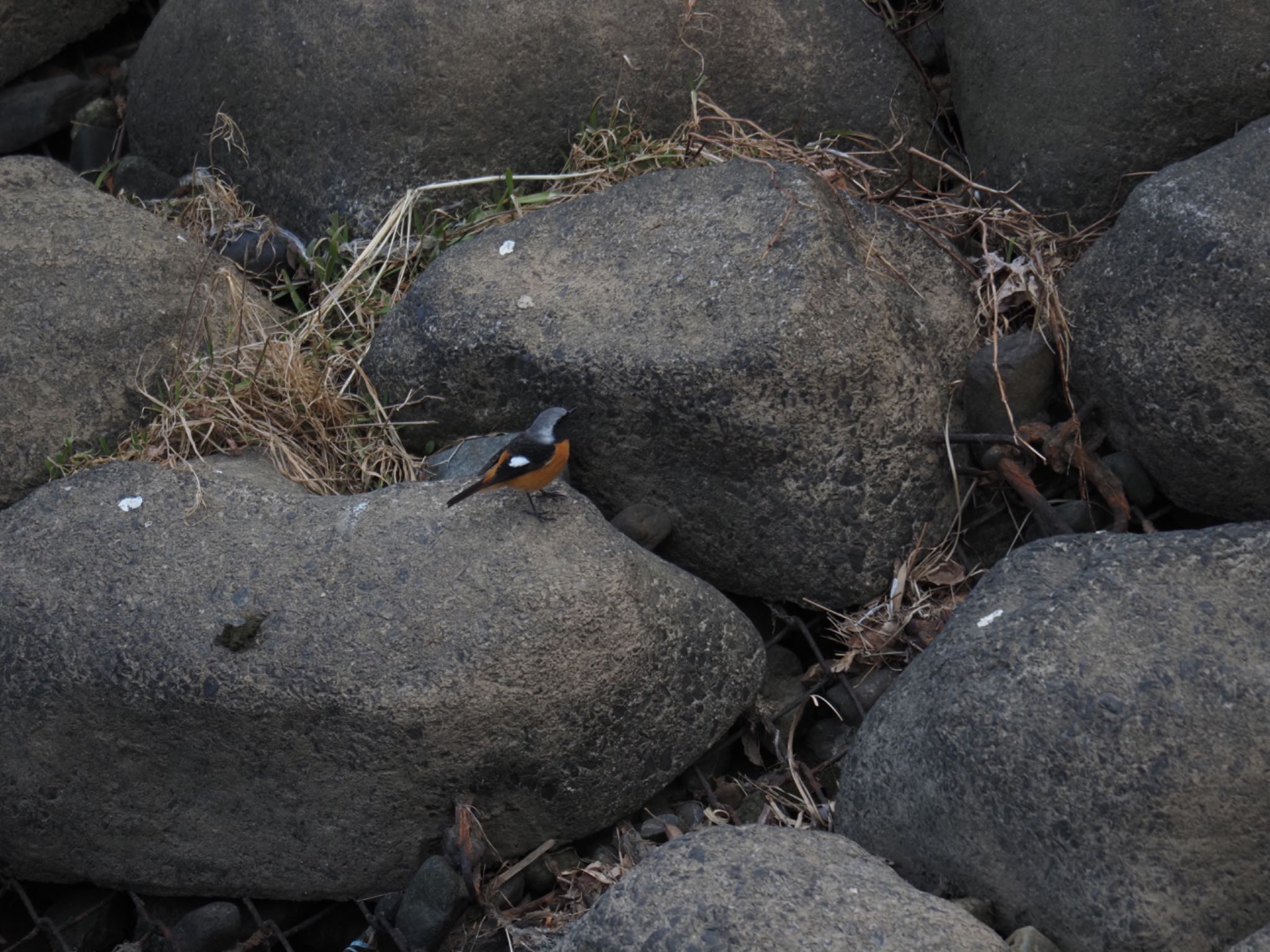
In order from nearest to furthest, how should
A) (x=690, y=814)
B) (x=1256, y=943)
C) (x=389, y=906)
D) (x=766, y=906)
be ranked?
(x=1256, y=943) → (x=766, y=906) → (x=389, y=906) → (x=690, y=814)

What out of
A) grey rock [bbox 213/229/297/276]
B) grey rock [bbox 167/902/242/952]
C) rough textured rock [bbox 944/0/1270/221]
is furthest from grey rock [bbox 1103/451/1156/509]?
grey rock [bbox 213/229/297/276]

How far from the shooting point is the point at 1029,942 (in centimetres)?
273

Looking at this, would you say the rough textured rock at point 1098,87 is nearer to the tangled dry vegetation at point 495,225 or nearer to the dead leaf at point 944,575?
the tangled dry vegetation at point 495,225

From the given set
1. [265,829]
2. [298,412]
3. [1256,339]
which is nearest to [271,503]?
[298,412]

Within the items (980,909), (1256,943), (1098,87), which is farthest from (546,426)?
(1256,943)

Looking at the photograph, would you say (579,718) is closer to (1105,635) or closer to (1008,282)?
(1105,635)

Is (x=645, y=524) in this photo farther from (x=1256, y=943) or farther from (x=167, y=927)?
(x=1256, y=943)

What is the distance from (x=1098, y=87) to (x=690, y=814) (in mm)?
2434

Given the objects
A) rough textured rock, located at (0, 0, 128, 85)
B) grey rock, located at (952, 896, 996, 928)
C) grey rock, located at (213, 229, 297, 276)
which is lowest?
grey rock, located at (952, 896, 996, 928)

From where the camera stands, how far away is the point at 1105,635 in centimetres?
296

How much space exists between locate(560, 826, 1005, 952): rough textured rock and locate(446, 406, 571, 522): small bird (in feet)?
3.51

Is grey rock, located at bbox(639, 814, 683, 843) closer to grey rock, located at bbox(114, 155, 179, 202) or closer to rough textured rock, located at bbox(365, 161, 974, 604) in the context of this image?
rough textured rock, located at bbox(365, 161, 974, 604)

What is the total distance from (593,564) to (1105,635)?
47.8 inches

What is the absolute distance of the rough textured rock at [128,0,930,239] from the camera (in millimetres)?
4438
